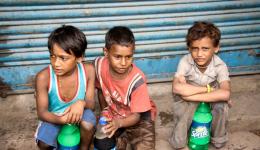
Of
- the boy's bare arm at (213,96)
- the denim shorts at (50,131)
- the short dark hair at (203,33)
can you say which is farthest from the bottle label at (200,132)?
the denim shorts at (50,131)

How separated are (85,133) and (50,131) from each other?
278 mm

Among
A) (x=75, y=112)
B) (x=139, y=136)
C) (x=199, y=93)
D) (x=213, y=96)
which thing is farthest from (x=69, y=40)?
(x=213, y=96)

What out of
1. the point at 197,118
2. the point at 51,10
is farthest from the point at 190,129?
the point at 51,10

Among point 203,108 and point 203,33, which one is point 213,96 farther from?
point 203,33

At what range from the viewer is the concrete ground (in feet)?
10.5

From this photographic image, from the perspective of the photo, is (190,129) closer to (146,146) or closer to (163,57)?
(146,146)

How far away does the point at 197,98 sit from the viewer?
2889mm

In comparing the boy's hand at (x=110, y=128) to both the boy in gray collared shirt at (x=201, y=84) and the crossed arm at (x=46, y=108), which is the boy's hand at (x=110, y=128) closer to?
the crossed arm at (x=46, y=108)

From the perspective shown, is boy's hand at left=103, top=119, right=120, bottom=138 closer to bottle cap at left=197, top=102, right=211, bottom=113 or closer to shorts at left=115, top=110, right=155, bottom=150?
shorts at left=115, top=110, right=155, bottom=150

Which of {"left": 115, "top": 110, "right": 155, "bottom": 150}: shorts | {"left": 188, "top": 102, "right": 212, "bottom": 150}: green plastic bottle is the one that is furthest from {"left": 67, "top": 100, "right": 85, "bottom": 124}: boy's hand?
{"left": 188, "top": 102, "right": 212, "bottom": 150}: green plastic bottle

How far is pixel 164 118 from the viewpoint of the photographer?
3572mm

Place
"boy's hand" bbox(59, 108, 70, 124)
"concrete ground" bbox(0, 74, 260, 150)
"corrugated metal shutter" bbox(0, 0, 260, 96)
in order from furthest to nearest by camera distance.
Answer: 1. "corrugated metal shutter" bbox(0, 0, 260, 96)
2. "concrete ground" bbox(0, 74, 260, 150)
3. "boy's hand" bbox(59, 108, 70, 124)

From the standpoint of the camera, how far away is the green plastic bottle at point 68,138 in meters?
2.63

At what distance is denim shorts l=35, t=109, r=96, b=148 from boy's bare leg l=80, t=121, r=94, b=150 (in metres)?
0.04
